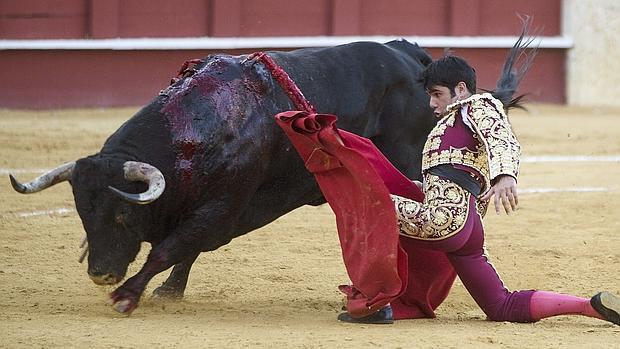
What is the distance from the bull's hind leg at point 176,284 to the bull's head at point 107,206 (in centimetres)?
47

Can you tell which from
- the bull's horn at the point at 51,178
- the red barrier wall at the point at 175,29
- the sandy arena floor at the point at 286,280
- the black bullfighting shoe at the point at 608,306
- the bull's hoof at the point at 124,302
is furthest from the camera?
the red barrier wall at the point at 175,29

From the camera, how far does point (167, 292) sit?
4.71 meters

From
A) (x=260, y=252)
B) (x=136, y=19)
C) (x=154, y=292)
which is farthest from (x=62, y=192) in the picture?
(x=136, y=19)

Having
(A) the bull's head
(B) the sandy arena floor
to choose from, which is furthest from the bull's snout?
(B) the sandy arena floor

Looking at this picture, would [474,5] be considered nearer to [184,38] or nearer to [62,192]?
[184,38]

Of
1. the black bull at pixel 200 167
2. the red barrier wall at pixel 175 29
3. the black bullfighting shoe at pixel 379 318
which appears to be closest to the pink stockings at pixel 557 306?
the black bullfighting shoe at pixel 379 318

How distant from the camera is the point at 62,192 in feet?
25.1

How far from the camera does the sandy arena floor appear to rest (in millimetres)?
3799

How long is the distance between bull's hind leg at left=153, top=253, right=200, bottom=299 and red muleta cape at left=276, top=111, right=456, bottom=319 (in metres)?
0.74

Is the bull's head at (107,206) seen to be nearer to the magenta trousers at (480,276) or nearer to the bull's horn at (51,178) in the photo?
the bull's horn at (51,178)

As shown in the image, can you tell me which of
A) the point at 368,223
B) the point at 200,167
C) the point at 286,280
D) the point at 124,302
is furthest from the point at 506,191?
the point at 286,280

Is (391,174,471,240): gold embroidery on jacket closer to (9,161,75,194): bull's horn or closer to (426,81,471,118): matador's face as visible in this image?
(426,81,471,118): matador's face

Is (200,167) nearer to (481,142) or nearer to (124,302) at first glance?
(124,302)

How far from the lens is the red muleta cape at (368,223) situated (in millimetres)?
4066
